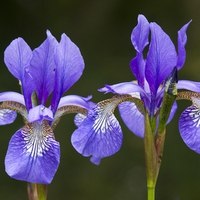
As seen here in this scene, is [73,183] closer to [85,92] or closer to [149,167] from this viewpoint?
[85,92]

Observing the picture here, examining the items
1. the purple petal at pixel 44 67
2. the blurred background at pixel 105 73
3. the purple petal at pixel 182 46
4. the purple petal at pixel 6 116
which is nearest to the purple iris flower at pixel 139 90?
the purple petal at pixel 182 46

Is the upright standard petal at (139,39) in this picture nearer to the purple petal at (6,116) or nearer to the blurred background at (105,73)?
the purple petal at (6,116)

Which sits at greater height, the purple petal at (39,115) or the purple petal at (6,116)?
the purple petal at (39,115)

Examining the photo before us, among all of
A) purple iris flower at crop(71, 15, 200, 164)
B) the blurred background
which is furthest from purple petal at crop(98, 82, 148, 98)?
the blurred background

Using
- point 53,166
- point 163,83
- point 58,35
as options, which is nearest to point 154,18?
point 58,35

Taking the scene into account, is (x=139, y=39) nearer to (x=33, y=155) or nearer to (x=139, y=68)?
(x=139, y=68)

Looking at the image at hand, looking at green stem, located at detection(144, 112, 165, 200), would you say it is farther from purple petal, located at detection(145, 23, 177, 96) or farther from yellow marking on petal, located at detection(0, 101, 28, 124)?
yellow marking on petal, located at detection(0, 101, 28, 124)
